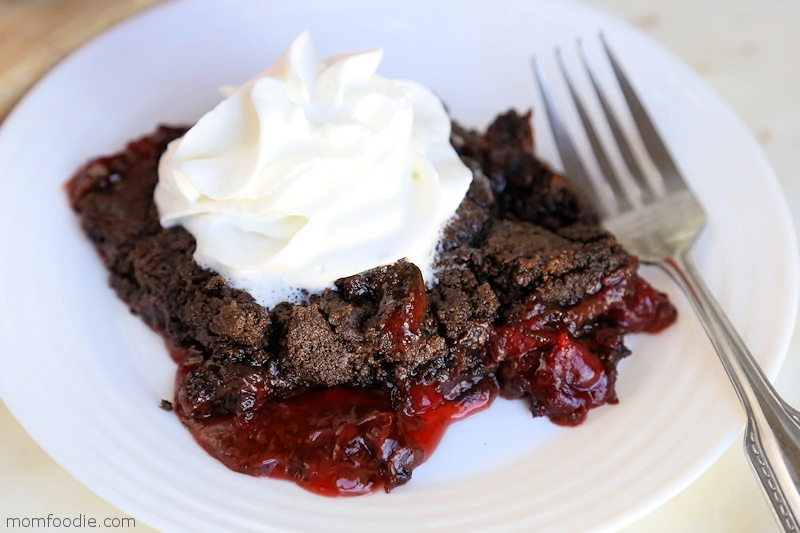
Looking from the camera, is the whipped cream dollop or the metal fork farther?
the whipped cream dollop

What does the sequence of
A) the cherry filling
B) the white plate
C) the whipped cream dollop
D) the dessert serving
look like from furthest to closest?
the whipped cream dollop < the dessert serving < the cherry filling < the white plate

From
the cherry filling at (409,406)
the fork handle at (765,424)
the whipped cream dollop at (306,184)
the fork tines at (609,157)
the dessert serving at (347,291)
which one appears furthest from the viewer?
the fork tines at (609,157)

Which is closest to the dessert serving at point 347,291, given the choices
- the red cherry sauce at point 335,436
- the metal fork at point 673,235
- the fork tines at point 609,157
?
the red cherry sauce at point 335,436

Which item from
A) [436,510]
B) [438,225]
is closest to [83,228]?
[438,225]

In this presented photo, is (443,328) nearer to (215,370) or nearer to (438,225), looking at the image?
(438,225)

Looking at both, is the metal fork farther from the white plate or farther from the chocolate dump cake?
the chocolate dump cake

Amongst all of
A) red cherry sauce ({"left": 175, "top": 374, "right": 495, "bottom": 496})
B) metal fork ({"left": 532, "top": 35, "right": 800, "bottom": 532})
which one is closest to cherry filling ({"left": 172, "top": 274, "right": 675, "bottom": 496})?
red cherry sauce ({"left": 175, "top": 374, "right": 495, "bottom": 496})

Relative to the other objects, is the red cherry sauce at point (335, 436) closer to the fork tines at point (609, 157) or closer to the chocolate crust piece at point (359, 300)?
the chocolate crust piece at point (359, 300)
